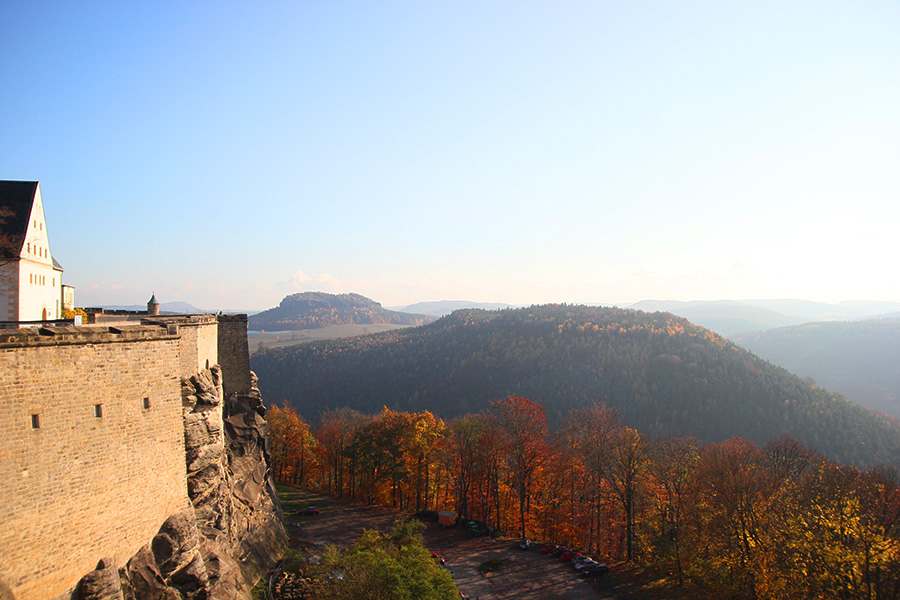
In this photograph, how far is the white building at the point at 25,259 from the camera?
21.7 metres

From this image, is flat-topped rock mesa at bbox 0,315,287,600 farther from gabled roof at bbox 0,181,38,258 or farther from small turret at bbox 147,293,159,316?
small turret at bbox 147,293,159,316

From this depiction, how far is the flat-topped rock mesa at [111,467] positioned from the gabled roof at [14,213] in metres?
6.89

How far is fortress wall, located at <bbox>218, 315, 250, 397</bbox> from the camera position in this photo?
33.8 m

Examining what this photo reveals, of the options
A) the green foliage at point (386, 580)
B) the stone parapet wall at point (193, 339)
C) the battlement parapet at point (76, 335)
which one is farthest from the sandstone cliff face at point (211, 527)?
the green foliage at point (386, 580)

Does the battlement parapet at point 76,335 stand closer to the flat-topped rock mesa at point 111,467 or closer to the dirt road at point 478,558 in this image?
the flat-topped rock mesa at point 111,467

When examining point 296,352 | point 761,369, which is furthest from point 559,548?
point 296,352

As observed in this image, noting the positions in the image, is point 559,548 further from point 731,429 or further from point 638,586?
point 731,429

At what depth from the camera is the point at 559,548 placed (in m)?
41.9

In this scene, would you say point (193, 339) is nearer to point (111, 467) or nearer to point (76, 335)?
point (76, 335)

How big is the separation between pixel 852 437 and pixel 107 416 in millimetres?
132114

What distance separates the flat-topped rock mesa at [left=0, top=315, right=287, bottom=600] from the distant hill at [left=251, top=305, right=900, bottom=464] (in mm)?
101638

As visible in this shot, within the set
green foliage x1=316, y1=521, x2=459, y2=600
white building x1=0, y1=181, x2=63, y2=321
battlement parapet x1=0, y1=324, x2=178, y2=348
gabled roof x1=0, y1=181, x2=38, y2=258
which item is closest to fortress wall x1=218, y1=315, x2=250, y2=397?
white building x1=0, y1=181, x2=63, y2=321

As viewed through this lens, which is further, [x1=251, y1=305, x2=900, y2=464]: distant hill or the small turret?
[x1=251, y1=305, x2=900, y2=464]: distant hill

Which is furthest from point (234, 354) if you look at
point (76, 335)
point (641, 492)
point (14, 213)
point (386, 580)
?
point (641, 492)
